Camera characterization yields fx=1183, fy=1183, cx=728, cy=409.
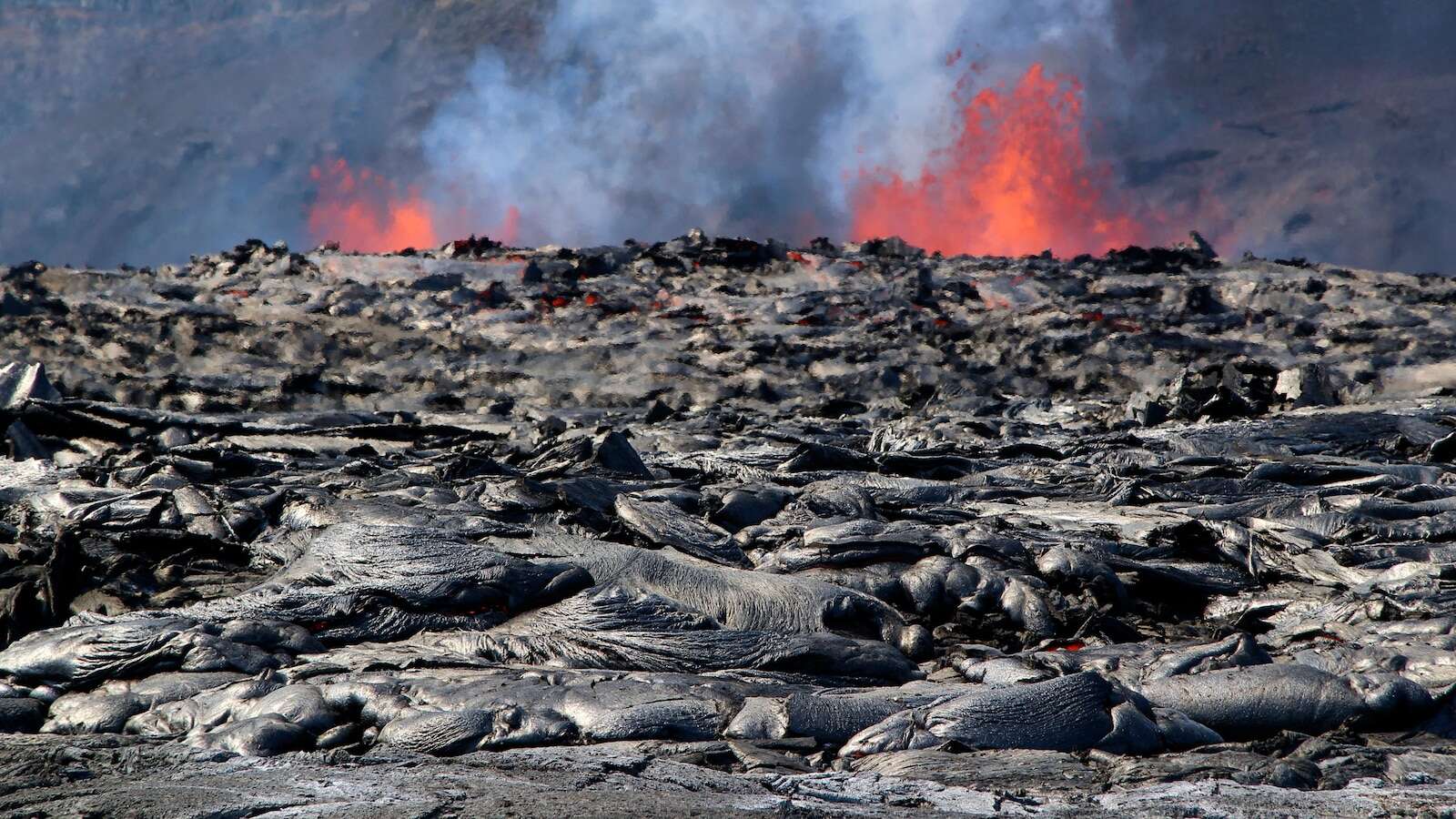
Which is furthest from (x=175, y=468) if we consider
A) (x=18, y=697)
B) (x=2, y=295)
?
(x=2, y=295)

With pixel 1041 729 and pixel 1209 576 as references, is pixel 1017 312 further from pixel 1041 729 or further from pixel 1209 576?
pixel 1041 729

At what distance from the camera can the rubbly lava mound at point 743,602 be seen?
3621mm

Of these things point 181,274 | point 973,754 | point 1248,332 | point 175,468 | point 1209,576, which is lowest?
point 973,754

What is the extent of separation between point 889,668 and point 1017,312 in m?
14.1

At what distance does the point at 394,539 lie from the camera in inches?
214

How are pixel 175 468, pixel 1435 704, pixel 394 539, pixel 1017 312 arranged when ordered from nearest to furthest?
1. pixel 1435 704
2. pixel 394 539
3. pixel 175 468
4. pixel 1017 312

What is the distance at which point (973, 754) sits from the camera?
370 centimetres

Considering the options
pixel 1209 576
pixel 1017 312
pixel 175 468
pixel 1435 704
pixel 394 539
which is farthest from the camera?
pixel 1017 312

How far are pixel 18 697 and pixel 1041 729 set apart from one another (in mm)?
3587

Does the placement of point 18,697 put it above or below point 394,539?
below

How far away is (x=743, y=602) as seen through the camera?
5.08 meters

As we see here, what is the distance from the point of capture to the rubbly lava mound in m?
3.62

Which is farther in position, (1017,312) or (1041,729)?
(1017,312)

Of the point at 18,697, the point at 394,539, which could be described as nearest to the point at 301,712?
the point at 18,697
